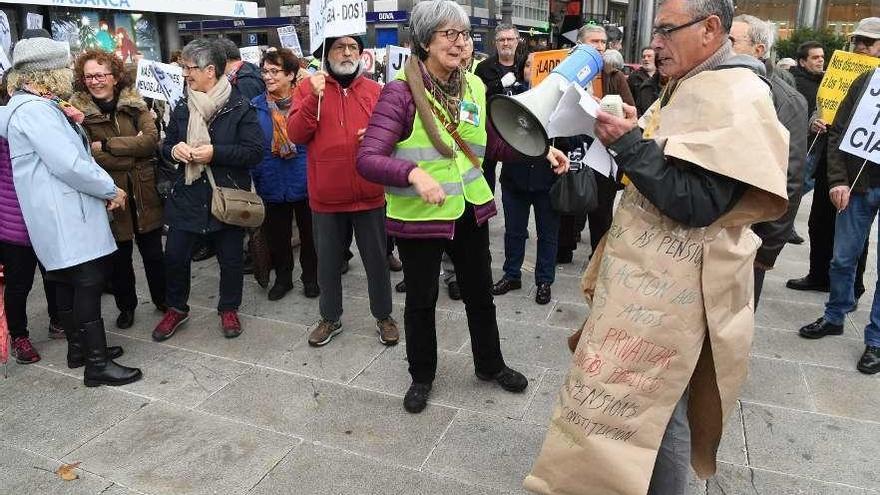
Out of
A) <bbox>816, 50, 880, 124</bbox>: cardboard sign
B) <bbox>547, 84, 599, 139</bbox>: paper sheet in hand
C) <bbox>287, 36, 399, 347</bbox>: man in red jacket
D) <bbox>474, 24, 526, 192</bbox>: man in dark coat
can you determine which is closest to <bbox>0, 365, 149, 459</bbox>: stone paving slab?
Result: <bbox>287, 36, 399, 347</bbox>: man in red jacket

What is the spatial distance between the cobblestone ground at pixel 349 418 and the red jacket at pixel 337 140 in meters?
0.96

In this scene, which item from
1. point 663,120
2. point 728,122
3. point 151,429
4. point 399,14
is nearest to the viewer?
point 728,122

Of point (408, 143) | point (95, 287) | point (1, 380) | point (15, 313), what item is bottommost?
point (1, 380)

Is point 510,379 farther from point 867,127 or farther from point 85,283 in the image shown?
point 867,127

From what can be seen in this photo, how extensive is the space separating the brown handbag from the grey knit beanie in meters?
1.07

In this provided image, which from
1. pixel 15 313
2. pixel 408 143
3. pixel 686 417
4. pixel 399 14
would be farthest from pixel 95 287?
pixel 399 14

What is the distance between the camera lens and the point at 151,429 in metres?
3.12

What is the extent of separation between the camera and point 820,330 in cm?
414

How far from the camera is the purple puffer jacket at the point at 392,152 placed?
8.64 feet

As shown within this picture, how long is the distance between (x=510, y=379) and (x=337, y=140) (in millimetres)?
1702

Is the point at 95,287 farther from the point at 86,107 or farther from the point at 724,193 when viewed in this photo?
the point at 724,193

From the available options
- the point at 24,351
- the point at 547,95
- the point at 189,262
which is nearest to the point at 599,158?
the point at 547,95

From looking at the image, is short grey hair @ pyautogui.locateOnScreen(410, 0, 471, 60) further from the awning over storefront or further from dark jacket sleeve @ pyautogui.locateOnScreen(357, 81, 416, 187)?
the awning over storefront

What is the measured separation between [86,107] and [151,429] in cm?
219
